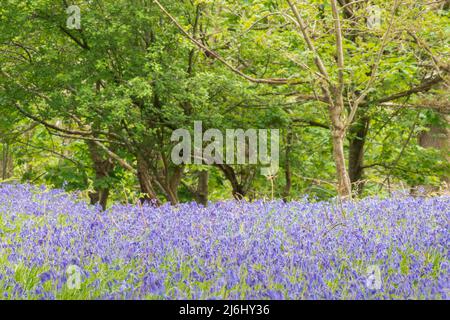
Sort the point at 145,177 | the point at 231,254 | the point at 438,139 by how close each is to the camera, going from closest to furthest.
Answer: the point at 231,254
the point at 145,177
the point at 438,139

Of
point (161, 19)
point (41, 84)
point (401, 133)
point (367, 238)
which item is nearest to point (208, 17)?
point (161, 19)

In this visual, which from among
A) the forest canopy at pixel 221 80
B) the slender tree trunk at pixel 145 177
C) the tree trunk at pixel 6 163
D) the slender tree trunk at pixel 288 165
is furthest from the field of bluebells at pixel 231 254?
the tree trunk at pixel 6 163

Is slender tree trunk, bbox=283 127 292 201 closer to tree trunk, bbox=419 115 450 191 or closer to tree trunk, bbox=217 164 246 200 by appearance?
tree trunk, bbox=217 164 246 200

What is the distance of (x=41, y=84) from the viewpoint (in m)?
9.82

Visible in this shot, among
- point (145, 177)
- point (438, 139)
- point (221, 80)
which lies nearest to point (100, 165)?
point (145, 177)

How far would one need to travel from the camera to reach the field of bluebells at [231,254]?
3.21 metres

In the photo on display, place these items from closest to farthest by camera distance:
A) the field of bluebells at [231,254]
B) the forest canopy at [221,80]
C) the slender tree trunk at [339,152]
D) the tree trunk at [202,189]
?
the field of bluebells at [231,254] < the slender tree trunk at [339,152] < the forest canopy at [221,80] < the tree trunk at [202,189]

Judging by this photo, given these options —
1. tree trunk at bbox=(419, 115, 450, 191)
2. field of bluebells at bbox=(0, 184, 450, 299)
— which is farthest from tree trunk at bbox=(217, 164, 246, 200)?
field of bluebells at bbox=(0, 184, 450, 299)

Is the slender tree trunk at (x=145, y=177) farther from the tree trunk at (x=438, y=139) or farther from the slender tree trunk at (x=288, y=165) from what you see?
the tree trunk at (x=438, y=139)

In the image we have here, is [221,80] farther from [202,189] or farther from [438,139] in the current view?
[438,139]

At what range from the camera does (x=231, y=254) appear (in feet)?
12.5

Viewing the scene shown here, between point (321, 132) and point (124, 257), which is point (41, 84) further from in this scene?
point (124, 257)

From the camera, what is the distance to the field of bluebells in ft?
10.5
